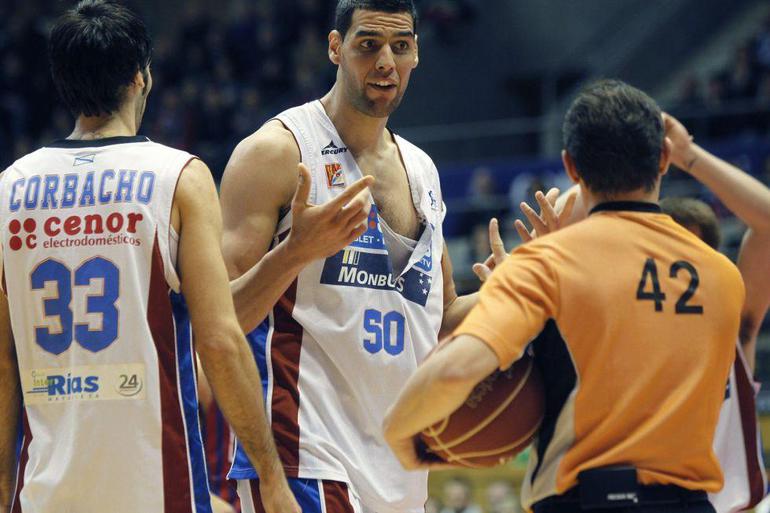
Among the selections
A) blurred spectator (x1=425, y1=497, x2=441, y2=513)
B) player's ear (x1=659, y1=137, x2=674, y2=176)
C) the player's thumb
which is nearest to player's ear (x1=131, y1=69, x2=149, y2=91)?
the player's thumb

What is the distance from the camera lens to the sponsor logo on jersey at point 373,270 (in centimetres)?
486

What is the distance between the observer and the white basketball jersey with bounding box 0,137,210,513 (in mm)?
3947

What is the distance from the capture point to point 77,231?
4.01m

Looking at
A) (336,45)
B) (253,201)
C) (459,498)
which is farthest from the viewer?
(459,498)

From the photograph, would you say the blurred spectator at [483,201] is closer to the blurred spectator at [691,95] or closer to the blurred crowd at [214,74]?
the blurred spectator at [691,95]

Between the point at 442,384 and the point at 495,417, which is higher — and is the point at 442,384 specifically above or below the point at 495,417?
above

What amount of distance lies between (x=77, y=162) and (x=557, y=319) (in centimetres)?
174

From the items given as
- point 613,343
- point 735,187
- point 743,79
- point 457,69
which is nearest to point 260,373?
point 613,343

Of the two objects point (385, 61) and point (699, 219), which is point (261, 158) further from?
point (699, 219)

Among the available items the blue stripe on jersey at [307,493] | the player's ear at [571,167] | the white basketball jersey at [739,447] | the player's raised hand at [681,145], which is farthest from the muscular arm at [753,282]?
the blue stripe on jersey at [307,493]

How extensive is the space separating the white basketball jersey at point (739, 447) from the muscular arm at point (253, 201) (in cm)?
167

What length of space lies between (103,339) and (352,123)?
172 centimetres

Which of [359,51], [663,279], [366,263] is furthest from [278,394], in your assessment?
[663,279]

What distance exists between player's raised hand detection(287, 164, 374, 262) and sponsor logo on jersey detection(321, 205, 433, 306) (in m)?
0.48
